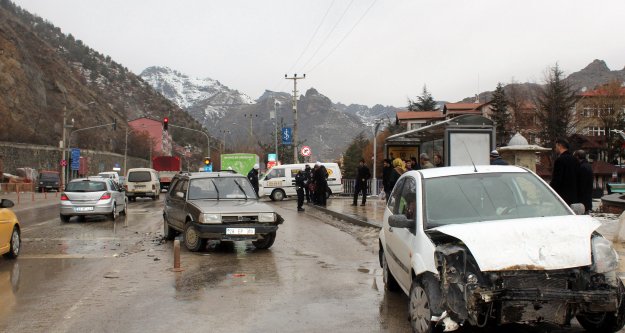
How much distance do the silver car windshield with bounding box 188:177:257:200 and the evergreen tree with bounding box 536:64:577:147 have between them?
175 feet

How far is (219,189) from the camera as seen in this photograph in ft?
43.7

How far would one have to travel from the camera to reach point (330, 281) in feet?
28.9

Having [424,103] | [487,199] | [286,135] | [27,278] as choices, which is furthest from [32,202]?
[424,103]

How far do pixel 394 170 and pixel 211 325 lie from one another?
41.8 feet

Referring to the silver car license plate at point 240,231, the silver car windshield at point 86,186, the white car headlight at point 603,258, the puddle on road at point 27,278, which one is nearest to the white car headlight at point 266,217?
the silver car license plate at point 240,231

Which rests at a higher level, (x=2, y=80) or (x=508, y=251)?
(x=2, y=80)

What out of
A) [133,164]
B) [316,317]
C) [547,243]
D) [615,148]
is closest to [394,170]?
[316,317]

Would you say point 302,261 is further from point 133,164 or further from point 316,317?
point 133,164

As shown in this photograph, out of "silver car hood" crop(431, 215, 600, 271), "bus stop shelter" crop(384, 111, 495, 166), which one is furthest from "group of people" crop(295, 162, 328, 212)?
"silver car hood" crop(431, 215, 600, 271)

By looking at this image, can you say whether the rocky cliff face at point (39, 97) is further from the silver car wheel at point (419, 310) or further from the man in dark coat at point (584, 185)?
the silver car wheel at point (419, 310)

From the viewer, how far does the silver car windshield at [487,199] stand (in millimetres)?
6047

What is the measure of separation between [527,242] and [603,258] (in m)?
0.65

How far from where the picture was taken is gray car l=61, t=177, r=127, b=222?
19469mm

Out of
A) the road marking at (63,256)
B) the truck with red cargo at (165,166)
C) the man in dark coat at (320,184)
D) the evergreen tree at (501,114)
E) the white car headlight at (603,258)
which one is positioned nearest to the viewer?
the white car headlight at (603,258)
